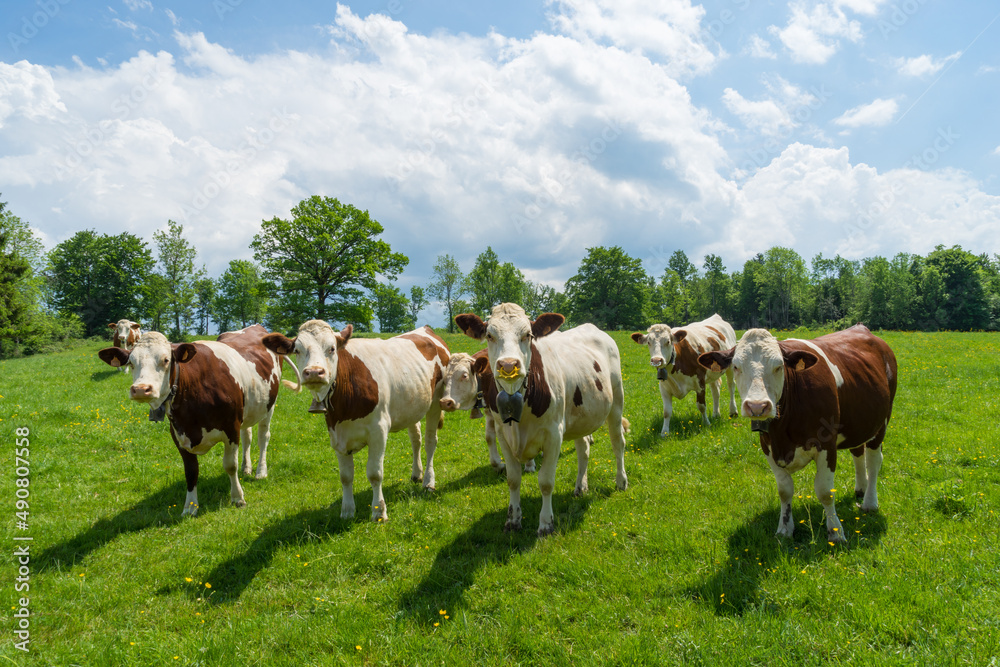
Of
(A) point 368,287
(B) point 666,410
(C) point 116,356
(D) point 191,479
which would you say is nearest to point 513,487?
(D) point 191,479

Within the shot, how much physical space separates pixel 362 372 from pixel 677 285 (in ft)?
224

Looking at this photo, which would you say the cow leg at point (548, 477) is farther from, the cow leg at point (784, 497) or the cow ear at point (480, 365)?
the cow leg at point (784, 497)

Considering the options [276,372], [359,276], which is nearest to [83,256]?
[359,276]

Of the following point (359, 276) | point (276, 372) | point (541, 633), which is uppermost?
point (359, 276)

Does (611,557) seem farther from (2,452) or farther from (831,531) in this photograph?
(2,452)

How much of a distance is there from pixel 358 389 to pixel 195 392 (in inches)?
104

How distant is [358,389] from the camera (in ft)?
20.6

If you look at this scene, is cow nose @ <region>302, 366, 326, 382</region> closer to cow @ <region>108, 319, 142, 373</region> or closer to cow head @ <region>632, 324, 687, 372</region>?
cow head @ <region>632, 324, 687, 372</region>

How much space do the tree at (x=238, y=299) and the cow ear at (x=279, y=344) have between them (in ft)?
230

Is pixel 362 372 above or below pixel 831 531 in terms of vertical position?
above

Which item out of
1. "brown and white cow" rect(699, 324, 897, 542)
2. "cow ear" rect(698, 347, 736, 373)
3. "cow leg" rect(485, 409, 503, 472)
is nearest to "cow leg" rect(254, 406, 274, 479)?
"cow leg" rect(485, 409, 503, 472)

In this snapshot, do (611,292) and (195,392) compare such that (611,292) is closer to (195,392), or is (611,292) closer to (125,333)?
(125,333)

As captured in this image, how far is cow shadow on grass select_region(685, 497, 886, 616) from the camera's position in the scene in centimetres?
414

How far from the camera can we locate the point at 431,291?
76500 mm
